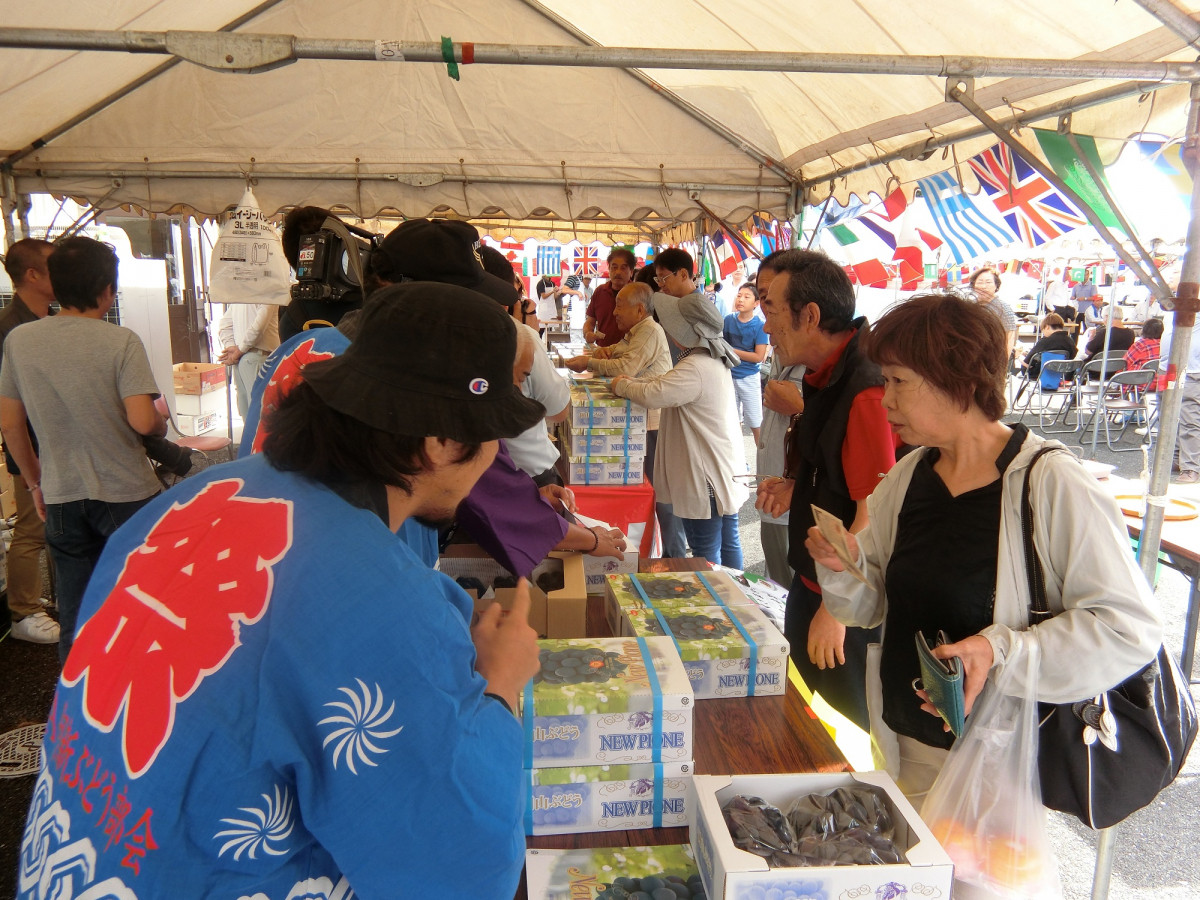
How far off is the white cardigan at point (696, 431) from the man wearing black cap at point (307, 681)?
2671 mm

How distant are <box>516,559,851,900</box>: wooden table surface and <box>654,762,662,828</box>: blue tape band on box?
2 cm

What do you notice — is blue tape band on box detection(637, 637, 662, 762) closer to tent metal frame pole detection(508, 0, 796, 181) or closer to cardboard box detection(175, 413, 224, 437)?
tent metal frame pole detection(508, 0, 796, 181)

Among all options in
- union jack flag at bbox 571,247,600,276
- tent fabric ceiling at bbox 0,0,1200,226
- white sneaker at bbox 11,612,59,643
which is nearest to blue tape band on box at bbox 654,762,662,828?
tent fabric ceiling at bbox 0,0,1200,226

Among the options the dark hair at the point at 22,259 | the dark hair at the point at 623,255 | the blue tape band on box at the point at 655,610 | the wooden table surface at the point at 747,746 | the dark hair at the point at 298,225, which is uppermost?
the dark hair at the point at 623,255

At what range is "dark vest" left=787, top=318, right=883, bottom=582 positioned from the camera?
1.95 meters

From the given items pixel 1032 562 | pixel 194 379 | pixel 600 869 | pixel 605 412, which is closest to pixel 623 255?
pixel 605 412

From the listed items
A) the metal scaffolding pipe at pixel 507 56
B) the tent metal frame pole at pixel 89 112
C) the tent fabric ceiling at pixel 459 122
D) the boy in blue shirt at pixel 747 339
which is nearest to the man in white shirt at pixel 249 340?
the tent fabric ceiling at pixel 459 122

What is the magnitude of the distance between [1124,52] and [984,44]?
0.49m

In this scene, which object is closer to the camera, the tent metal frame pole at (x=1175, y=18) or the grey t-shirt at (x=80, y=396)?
the tent metal frame pole at (x=1175, y=18)

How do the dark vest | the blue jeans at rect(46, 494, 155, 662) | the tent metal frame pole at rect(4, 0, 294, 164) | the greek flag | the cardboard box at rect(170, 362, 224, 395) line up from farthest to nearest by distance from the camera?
the cardboard box at rect(170, 362, 224, 395)
the tent metal frame pole at rect(4, 0, 294, 164)
the greek flag
the blue jeans at rect(46, 494, 155, 662)
the dark vest

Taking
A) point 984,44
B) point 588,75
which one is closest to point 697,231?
point 588,75

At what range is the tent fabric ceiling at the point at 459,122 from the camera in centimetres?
359

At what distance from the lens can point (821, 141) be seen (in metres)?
4.06

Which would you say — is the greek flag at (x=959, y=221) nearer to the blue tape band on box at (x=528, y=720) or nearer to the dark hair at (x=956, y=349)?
the dark hair at (x=956, y=349)
